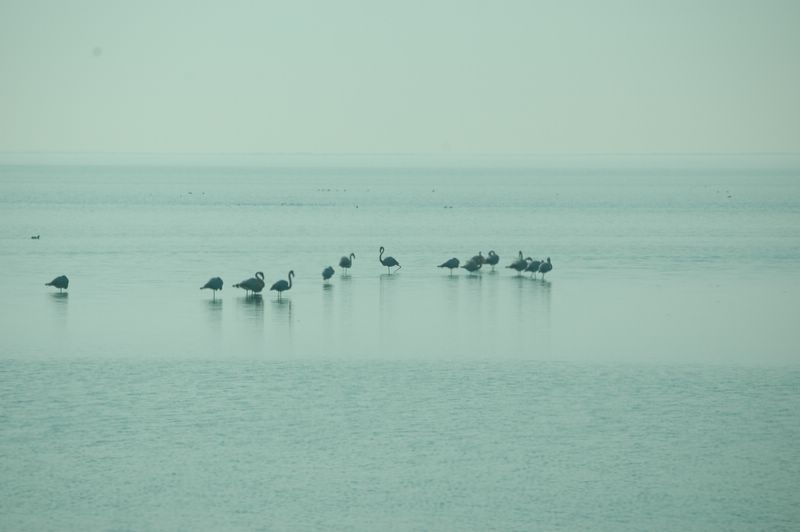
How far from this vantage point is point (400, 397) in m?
18.9

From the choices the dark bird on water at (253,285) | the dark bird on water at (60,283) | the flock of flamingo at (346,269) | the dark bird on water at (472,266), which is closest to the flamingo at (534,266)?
the flock of flamingo at (346,269)

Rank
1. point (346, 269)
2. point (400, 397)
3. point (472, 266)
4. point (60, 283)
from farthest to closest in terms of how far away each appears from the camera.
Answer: point (346, 269) → point (472, 266) → point (60, 283) → point (400, 397)

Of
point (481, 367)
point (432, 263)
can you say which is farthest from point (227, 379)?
point (432, 263)

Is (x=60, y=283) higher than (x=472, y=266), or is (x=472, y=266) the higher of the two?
(x=472, y=266)

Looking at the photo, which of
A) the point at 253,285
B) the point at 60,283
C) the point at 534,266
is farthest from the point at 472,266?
the point at 60,283

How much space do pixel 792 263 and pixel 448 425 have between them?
28.1 metres

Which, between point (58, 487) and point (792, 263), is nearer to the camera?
point (58, 487)

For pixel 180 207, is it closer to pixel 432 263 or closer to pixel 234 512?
pixel 432 263

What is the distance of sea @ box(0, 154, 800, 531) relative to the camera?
45.9ft

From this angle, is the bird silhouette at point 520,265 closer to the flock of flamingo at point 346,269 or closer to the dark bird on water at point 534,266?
the flock of flamingo at point 346,269

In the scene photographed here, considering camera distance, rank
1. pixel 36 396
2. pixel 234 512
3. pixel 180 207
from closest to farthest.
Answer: pixel 234 512
pixel 36 396
pixel 180 207

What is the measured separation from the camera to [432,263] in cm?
4125

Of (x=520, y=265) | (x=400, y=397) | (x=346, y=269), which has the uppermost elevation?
(x=520, y=265)

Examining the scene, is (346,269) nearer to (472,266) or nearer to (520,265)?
(472,266)
